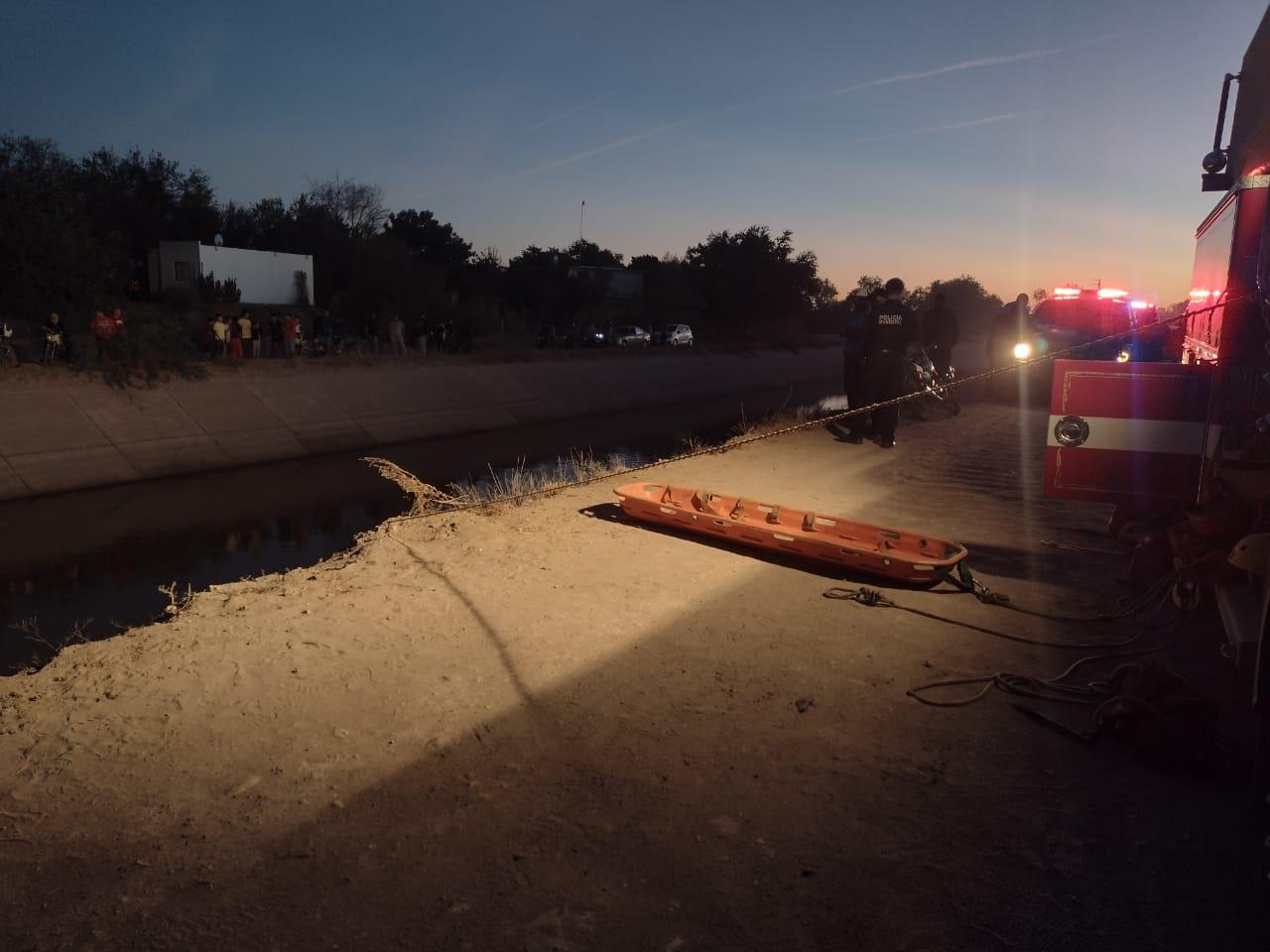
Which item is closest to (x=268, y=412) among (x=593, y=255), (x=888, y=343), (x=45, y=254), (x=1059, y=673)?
(x=45, y=254)

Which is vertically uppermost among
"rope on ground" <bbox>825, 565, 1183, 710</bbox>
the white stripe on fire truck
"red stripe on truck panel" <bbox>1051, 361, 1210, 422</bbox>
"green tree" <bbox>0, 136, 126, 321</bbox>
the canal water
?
"green tree" <bbox>0, 136, 126, 321</bbox>

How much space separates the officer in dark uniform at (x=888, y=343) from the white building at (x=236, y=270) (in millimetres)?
40526

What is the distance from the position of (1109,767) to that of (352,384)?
27.7 metres

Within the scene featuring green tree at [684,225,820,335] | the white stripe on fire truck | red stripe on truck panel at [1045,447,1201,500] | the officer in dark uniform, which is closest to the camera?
the white stripe on fire truck

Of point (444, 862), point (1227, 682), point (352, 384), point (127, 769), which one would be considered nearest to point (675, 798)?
point (444, 862)

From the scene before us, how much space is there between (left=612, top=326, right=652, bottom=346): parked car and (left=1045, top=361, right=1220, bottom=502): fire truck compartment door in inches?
1738

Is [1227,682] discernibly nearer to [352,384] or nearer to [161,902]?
[161,902]

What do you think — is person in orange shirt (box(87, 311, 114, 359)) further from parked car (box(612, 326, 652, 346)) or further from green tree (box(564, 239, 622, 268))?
green tree (box(564, 239, 622, 268))

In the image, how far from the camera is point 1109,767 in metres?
4.34

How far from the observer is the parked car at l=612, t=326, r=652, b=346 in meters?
51.8

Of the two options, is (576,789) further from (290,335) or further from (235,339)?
(290,335)

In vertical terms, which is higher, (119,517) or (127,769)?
(127,769)

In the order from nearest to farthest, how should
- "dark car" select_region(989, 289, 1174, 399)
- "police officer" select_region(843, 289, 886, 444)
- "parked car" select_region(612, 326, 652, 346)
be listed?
"police officer" select_region(843, 289, 886, 444) → "dark car" select_region(989, 289, 1174, 399) → "parked car" select_region(612, 326, 652, 346)

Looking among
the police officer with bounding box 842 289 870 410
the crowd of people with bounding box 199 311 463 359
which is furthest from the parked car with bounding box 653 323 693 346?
the police officer with bounding box 842 289 870 410
